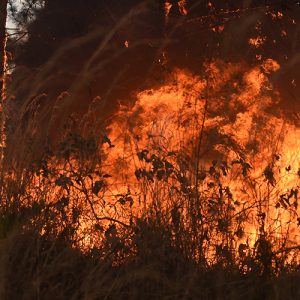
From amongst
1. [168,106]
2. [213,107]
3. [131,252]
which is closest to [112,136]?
[168,106]

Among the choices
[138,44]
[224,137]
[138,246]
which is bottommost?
[138,246]

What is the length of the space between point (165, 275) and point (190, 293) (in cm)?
17

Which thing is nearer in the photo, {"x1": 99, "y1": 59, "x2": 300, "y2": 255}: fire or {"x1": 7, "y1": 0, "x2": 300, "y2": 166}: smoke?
{"x1": 99, "y1": 59, "x2": 300, "y2": 255}: fire

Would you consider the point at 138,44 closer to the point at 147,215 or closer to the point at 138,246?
the point at 147,215

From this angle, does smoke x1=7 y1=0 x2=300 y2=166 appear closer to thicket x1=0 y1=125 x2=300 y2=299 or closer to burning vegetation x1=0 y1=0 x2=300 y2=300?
burning vegetation x1=0 y1=0 x2=300 y2=300

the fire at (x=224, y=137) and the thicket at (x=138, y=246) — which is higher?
the fire at (x=224, y=137)

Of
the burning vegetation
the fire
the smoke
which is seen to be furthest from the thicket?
the smoke

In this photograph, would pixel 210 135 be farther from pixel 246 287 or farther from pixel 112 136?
pixel 112 136

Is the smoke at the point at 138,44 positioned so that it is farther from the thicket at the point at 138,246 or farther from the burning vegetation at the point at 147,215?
the thicket at the point at 138,246

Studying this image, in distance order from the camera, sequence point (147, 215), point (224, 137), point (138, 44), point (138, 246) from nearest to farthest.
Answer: point (138, 246), point (147, 215), point (224, 137), point (138, 44)

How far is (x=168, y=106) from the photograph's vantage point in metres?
5.25

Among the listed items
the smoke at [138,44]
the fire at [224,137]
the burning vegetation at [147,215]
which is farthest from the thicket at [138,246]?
the smoke at [138,44]

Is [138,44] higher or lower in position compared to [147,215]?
higher

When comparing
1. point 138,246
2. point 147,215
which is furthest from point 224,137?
point 138,246
